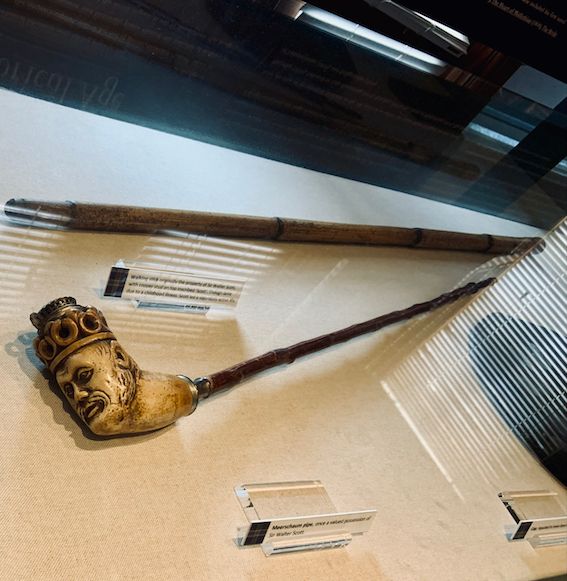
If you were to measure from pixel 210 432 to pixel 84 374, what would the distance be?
0.48 m

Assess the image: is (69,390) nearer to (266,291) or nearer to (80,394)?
(80,394)

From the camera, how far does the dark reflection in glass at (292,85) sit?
83.3 inches

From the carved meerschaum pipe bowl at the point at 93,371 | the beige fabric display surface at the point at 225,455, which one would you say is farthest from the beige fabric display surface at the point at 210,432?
the carved meerschaum pipe bowl at the point at 93,371

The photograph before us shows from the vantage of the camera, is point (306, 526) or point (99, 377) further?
point (306, 526)

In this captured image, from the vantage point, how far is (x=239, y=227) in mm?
2869

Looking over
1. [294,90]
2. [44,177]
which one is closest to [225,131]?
[294,90]

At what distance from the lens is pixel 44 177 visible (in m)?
2.50

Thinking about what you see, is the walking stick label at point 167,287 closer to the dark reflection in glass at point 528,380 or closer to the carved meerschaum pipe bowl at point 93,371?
the carved meerschaum pipe bowl at point 93,371

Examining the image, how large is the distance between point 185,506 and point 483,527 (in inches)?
42.4

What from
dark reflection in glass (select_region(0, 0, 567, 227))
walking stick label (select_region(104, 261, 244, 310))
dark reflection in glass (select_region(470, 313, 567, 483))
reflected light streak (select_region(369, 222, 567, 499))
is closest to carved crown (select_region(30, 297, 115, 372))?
walking stick label (select_region(104, 261, 244, 310))

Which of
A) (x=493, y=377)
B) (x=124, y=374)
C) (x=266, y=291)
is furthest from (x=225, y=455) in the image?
(x=493, y=377)

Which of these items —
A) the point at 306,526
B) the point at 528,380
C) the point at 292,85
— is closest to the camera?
the point at 306,526

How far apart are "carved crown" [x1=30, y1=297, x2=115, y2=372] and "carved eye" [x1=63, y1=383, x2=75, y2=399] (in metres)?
0.06

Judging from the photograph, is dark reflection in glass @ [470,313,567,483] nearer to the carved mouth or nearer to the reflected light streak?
the reflected light streak
